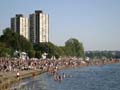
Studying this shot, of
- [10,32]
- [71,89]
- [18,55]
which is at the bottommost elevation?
[71,89]

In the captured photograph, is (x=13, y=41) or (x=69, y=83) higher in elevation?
(x=13, y=41)

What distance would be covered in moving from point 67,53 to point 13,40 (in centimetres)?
6340

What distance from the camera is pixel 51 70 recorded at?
321ft

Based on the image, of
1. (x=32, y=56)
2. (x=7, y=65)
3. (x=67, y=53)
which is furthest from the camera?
(x=67, y=53)

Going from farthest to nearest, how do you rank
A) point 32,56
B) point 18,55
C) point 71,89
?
1. point 32,56
2. point 18,55
3. point 71,89

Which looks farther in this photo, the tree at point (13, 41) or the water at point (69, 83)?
the tree at point (13, 41)

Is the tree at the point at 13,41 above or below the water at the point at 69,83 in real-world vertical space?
above

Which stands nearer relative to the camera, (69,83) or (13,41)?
(69,83)

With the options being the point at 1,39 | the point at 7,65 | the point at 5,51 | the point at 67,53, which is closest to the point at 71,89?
the point at 7,65

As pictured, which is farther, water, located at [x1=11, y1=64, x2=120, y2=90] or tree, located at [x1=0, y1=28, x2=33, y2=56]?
tree, located at [x1=0, y1=28, x2=33, y2=56]

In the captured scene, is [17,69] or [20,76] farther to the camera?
[17,69]

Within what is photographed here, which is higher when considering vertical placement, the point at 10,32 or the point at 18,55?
the point at 10,32

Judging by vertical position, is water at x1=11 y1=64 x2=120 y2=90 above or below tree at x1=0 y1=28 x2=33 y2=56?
below

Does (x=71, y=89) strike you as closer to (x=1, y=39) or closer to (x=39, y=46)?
(x=1, y=39)
